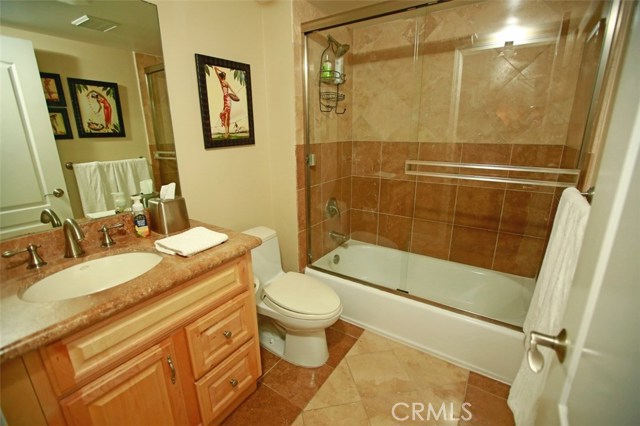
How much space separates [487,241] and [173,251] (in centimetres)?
211

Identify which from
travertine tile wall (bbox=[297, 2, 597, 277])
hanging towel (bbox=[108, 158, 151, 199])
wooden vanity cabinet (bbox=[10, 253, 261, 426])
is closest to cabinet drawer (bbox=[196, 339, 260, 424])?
wooden vanity cabinet (bbox=[10, 253, 261, 426])

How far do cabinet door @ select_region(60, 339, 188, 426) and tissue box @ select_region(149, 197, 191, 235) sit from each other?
54 centimetres

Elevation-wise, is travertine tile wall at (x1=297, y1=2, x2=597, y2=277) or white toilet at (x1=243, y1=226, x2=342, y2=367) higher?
travertine tile wall at (x1=297, y1=2, x2=597, y2=277)

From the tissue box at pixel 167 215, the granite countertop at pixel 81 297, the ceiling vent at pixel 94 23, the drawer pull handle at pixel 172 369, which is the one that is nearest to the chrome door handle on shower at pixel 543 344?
the granite countertop at pixel 81 297

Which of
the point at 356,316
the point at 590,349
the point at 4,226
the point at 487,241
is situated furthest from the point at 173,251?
the point at 487,241

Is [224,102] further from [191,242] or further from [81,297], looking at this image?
[81,297]

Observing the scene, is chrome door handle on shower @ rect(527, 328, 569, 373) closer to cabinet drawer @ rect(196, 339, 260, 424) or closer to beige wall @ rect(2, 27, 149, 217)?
cabinet drawer @ rect(196, 339, 260, 424)

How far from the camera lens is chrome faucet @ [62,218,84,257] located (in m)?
1.12

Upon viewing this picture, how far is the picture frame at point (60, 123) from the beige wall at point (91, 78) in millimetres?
16

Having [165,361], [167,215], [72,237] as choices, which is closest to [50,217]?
[72,237]

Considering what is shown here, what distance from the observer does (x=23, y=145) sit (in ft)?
3.50

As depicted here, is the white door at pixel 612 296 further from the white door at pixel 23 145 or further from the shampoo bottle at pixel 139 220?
the white door at pixel 23 145

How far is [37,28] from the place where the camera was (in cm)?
105

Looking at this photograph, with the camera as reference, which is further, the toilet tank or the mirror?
the toilet tank
